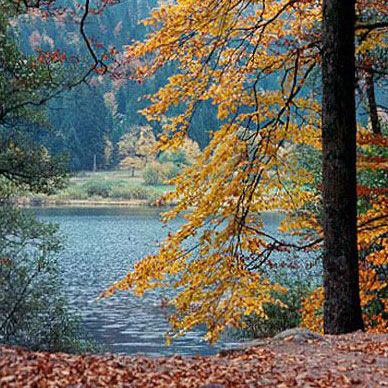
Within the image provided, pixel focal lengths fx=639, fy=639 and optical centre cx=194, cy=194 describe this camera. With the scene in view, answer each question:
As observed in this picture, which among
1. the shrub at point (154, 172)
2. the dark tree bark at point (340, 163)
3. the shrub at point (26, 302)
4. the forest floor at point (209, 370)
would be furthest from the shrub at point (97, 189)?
the forest floor at point (209, 370)

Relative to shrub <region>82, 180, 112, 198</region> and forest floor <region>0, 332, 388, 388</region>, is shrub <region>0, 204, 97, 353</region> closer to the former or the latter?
forest floor <region>0, 332, 388, 388</region>

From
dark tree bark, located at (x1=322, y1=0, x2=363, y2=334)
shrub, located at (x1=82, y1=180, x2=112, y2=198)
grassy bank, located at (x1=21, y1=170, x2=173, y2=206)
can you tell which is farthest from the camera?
shrub, located at (x1=82, y1=180, x2=112, y2=198)

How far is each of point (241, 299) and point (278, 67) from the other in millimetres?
3241

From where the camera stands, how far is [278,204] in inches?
355

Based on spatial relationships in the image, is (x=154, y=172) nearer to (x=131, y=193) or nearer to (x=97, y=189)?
(x=131, y=193)

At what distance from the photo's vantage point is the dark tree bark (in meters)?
7.32

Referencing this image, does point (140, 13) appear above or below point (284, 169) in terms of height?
above

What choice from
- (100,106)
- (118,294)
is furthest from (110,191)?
(118,294)

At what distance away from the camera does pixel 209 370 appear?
5199mm

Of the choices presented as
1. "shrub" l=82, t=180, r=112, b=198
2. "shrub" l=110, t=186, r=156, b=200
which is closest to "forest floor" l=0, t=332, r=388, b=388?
"shrub" l=110, t=186, r=156, b=200

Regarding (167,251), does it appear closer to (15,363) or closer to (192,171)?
(192,171)

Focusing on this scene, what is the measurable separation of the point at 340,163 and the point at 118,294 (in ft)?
57.8

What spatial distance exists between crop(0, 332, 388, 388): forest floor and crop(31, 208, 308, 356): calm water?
401 centimetres

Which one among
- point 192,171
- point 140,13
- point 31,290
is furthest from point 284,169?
point 140,13
